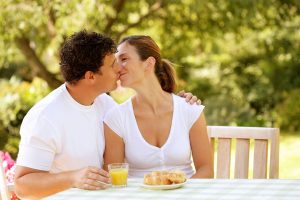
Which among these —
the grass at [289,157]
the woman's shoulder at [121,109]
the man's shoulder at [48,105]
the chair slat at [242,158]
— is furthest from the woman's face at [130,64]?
the grass at [289,157]

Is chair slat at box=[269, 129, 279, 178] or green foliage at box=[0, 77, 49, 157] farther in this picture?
green foliage at box=[0, 77, 49, 157]

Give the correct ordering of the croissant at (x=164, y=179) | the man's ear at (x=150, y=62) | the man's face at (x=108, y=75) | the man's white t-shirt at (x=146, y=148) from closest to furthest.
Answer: the croissant at (x=164, y=179)
the man's face at (x=108, y=75)
the man's white t-shirt at (x=146, y=148)
the man's ear at (x=150, y=62)

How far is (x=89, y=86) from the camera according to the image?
3.24 meters

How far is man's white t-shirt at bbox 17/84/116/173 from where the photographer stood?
3080mm

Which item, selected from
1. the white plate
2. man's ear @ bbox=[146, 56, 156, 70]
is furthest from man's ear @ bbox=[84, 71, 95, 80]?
the white plate

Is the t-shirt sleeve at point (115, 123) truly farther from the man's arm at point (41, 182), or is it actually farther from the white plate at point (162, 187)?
the white plate at point (162, 187)

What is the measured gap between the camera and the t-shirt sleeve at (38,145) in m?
3.06

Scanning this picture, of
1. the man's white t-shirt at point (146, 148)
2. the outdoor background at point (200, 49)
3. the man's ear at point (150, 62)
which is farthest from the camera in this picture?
the outdoor background at point (200, 49)

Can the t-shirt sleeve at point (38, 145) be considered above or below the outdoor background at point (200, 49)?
below

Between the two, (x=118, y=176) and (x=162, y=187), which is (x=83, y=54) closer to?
(x=118, y=176)

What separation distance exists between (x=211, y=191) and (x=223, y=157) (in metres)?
0.84

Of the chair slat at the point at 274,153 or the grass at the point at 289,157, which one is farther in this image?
the grass at the point at 289,157

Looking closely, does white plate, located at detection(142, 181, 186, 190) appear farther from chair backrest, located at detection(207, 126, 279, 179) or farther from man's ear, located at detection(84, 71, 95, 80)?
chair backrest, located at detection(207, 126, 279, 179)

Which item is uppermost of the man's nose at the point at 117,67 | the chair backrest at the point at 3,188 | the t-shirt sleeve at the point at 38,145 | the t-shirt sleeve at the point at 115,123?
the man's nose at the point at 117,67
